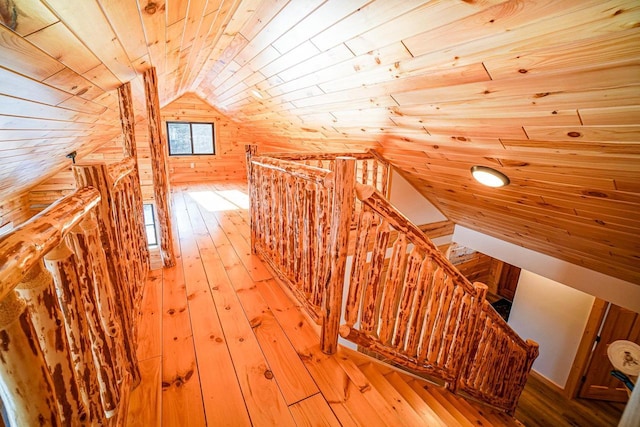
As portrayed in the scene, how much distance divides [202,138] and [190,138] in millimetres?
286

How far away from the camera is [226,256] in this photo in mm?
3086

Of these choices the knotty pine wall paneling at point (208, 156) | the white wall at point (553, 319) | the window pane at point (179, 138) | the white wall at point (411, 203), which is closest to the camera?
the white wall at point (411, 203)

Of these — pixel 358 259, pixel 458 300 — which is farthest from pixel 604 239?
pixel 358 259

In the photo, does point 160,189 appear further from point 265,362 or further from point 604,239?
point 604,239

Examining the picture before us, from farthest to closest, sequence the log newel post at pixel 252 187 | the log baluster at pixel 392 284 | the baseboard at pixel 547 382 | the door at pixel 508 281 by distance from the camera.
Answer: the door at pixel 508 281 < the baseboard at pixel 547 382 < the log newel post at pixel 252 187 < the log baluster at pixel 392 284

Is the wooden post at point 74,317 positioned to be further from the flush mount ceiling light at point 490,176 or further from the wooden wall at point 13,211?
the wooden wall at point 13,211

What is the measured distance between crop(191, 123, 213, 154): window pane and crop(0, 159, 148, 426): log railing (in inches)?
247

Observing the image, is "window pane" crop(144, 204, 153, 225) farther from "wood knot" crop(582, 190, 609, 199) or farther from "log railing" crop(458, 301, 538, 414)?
"wood knot" crop(582, 190, 609, 199)

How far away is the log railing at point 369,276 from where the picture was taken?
5.41 ft

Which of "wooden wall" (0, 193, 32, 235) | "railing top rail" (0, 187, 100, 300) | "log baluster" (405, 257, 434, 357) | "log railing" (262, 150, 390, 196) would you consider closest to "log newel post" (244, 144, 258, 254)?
"log railing" (262, 150, 390, 196)

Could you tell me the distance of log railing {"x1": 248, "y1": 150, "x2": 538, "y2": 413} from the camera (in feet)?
5.41

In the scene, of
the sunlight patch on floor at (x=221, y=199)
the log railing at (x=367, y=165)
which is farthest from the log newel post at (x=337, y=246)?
the sunlight patch on floor at (x=221, y=199)

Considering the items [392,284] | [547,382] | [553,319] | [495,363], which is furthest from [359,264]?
[547,382]

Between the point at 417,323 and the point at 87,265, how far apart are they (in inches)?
76.8
